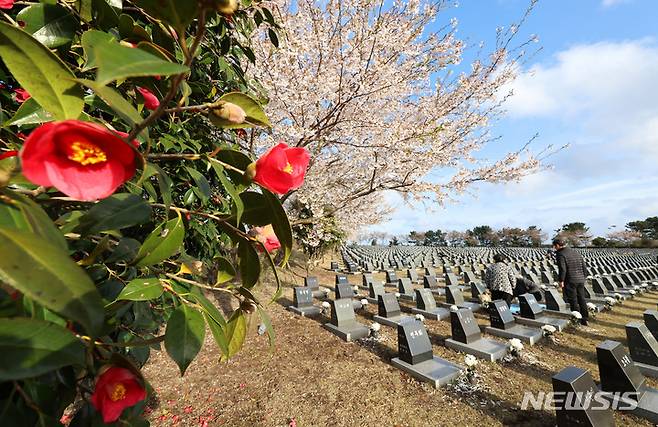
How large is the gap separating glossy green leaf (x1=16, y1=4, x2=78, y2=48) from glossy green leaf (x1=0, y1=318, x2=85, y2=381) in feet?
2.34

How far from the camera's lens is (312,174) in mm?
6730

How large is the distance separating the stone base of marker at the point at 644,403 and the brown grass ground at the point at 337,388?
4.2 inches

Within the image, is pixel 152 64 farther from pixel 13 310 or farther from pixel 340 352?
pixel 340 352

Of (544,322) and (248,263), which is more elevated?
(248,263)

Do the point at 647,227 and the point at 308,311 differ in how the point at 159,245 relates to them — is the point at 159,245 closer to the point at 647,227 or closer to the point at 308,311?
the point at 308,311

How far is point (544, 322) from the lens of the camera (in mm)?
6094

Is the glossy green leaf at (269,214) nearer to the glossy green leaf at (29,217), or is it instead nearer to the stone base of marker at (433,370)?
the glossy green leaf at (29,217)

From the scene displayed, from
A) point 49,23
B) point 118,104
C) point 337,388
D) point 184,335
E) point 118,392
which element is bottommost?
point 337,388

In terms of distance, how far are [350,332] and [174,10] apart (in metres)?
5.71

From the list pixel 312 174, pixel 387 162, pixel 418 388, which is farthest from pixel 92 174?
pixel 312 174

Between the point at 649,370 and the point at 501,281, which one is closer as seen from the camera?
the point at 649,370

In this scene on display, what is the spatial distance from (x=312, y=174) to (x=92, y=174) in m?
6.37

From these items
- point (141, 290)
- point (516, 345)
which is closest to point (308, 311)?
point (516, 345)

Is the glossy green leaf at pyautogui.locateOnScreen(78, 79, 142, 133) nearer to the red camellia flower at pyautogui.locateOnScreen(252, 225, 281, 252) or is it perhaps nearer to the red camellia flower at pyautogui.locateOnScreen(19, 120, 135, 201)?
the red camellia flower at pyautogui.locateOnScreen(19, 120, 135, 201)
